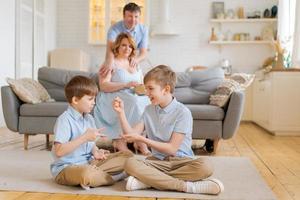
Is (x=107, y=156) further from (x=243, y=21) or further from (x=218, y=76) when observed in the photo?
(x=243, y=21)

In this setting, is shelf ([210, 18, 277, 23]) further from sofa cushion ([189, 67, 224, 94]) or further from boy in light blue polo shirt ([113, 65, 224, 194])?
boy in light blue polo shirt ([113, 65, 224, 194])

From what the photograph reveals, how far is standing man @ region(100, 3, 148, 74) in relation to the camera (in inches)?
143

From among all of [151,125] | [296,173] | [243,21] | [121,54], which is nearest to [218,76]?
[121,54]

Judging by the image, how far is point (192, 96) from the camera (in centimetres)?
423

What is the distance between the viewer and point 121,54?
353 centimetres

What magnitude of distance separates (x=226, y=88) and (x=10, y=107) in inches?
75.6

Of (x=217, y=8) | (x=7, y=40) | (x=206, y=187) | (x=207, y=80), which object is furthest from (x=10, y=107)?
(x=217, y=8)

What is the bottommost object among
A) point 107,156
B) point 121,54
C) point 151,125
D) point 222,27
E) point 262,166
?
point 262,166

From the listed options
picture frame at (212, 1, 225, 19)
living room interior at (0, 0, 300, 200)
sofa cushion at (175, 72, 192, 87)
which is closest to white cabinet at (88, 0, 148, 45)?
living room interior at (0, 0, 300, 200)

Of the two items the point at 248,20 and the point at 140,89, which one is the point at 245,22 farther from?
the point at 140,89

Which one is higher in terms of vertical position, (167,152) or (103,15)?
(103,15)

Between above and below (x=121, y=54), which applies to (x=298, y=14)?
above

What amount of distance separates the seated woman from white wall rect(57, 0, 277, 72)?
418cm

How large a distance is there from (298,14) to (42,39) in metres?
4.03
